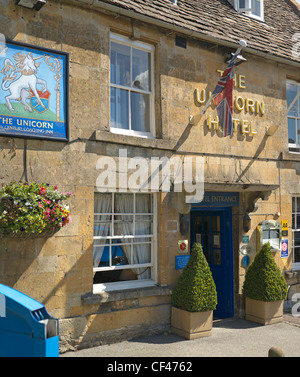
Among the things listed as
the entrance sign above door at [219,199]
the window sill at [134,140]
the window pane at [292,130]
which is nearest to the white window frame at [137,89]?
the window sill at [134,140]

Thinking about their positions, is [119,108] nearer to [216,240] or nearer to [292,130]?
[216,240]

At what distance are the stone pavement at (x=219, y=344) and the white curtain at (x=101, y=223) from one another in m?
1.49

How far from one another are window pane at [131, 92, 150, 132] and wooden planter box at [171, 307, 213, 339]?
354 cm

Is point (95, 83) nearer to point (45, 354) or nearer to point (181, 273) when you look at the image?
point (181, 273)

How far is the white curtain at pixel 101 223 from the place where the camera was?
712cm

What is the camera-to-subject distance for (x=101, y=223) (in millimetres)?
7203

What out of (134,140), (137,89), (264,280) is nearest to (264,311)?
(264,280)

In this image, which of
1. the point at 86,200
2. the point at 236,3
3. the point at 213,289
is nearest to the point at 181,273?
the point at 213,289

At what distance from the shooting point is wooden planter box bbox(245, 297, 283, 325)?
816cm

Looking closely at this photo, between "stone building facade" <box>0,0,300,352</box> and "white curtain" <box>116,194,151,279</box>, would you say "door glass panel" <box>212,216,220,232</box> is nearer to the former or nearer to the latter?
"stone building facade" <box>0,0,300,352</box>

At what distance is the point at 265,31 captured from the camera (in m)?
10.6

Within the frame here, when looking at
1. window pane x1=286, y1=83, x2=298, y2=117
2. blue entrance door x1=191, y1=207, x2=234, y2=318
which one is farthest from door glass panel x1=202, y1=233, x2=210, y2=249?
window pane x1=286, y1=83, x2=298, y2=117
